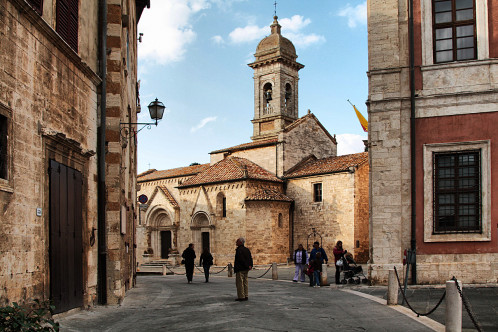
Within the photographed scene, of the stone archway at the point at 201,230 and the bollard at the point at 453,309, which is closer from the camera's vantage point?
the bollard at the point at 453,309

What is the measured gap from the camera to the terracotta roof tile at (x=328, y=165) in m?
37.0

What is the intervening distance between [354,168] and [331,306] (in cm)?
2432

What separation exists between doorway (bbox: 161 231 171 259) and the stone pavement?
30.5m

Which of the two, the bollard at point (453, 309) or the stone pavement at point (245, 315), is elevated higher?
the bollard at point (453, 309)

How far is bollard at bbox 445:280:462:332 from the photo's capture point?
7832mm

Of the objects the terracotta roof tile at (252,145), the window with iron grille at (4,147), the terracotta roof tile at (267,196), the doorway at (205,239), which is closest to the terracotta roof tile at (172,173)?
the terracotta roof tile at (252,145)

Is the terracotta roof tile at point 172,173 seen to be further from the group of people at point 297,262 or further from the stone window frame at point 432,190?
the stone window frame at point 432,190

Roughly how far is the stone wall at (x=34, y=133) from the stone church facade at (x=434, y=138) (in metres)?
8.37

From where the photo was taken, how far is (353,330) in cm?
876

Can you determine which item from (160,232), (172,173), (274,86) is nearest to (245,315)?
(160,232)

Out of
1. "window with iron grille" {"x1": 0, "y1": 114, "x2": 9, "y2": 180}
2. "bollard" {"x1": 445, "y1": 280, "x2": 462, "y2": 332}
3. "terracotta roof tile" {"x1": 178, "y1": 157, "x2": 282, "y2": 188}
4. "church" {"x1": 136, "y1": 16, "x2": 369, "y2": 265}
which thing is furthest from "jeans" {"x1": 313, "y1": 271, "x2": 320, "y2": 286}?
"terracotta roof tile" {"x1": 178, "y1": 157, "x2": 282, "y2": 188}

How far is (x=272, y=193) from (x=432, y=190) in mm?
23136

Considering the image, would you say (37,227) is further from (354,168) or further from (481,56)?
(354,168)

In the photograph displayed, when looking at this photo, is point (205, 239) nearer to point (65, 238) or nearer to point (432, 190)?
point (432, 190)
